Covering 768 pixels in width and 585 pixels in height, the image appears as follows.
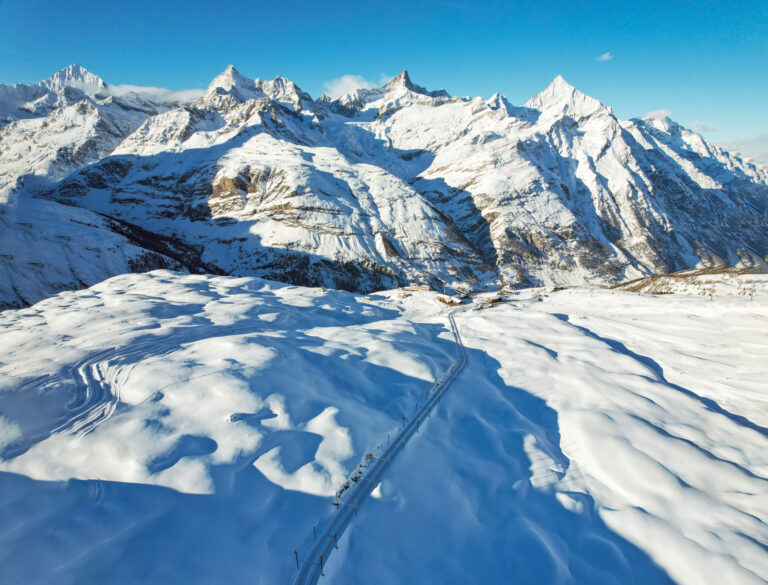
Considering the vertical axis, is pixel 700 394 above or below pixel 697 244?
below

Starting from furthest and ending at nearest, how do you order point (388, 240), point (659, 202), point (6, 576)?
point (659, 202) → point (388, 240) → point (6, 576)

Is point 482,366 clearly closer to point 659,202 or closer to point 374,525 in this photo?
point 374,525

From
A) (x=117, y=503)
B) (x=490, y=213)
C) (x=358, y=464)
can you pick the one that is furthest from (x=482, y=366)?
(x=490, y=213)

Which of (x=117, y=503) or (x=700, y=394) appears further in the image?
(x=700, y=394)

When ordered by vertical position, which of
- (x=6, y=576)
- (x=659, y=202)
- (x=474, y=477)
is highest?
(x=659, y=202)

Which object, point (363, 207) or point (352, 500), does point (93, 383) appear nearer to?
point (352, 500)

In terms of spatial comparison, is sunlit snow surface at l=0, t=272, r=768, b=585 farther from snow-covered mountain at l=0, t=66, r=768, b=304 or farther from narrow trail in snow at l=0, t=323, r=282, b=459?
snow-covered mountain at l=0, t=66, r=768, b=304
